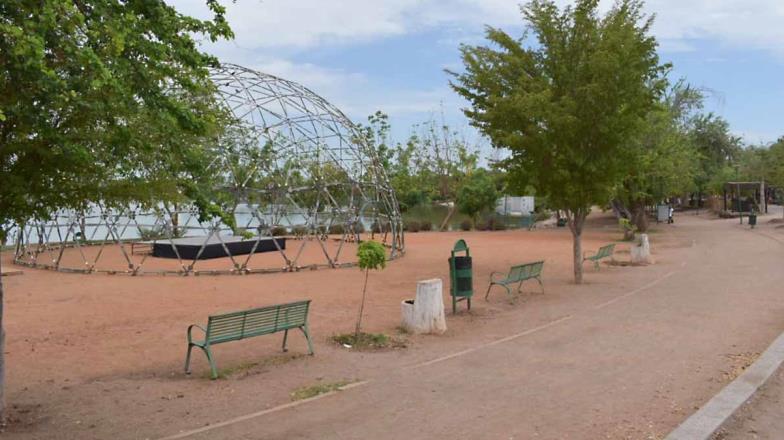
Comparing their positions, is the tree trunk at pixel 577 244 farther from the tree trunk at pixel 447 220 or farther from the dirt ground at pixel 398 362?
the tree trunk at pixel 447 220

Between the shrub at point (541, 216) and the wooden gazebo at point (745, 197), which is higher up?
the wooden gazebo at point (745, 197)

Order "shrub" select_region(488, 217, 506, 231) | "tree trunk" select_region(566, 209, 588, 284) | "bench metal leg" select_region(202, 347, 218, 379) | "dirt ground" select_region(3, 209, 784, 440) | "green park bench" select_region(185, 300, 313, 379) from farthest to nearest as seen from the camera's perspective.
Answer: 1. "shrub" select_region(488, 217, 506, 231)
2. "tree trunk" select_region(566, 209, 588, 284)
3. "green park bench" select_region(185, 300, 313, 379)
4. "bench metal leg" select_region(202, 347, 218, 379)
5. "dirt ground" select_region(3, 209, 784, 440)

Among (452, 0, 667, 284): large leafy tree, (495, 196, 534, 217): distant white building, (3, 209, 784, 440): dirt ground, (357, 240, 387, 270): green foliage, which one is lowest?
(3, 209, 784, 440): dirt ground

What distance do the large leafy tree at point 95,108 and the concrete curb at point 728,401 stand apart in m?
4.53

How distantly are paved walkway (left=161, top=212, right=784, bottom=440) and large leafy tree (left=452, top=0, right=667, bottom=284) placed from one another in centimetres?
423

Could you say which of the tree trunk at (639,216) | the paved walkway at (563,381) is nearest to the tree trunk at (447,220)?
the tree trunk at (639,216)

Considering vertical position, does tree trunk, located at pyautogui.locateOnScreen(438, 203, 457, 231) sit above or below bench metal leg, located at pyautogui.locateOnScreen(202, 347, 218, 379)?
above

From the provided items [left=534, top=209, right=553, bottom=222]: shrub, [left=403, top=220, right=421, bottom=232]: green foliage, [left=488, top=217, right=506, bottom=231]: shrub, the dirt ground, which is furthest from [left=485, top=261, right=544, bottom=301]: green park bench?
[left=534, top=209, right=553, bottom=222]: shrub

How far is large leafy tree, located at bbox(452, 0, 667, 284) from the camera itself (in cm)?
1484

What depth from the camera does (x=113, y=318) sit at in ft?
39.2

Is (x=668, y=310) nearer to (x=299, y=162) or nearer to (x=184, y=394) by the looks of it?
(x=184, y=394)

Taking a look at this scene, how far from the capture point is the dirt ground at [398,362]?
5.85 metres

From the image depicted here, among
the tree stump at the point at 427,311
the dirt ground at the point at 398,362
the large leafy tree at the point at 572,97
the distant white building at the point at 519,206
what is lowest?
the dirt ground at the point at 398,362

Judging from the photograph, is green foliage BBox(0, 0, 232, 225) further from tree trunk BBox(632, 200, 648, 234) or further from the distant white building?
the distant white building
